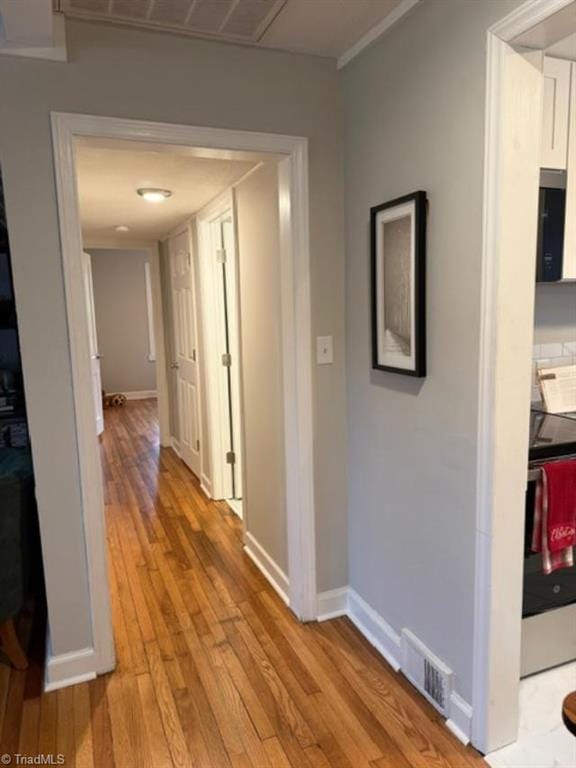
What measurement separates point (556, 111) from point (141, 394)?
25.0 ft

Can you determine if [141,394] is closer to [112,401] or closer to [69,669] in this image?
[112,401]

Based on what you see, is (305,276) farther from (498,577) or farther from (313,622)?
(313,622)

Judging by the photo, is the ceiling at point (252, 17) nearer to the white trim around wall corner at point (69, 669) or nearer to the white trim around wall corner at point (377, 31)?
the white trim around wall corner at point (377, 31)

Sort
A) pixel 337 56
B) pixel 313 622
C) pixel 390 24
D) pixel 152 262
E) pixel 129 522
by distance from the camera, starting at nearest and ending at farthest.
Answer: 1. pixel 390 24
2. pixel 337 56
3. pixel 313 622
4. pixel 129 522
5. pixel 152 262

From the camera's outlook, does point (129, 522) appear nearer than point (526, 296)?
No

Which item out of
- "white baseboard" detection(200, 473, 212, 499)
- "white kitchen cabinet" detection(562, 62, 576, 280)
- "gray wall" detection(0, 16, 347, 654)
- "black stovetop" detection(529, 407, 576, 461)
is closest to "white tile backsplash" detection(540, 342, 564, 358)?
"black stovetop" detection(529, 407, 576, 461)

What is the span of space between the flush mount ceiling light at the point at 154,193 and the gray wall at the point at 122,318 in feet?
16.8

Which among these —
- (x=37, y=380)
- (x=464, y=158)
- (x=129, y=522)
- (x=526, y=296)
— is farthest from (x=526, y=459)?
(x=129, y=522)

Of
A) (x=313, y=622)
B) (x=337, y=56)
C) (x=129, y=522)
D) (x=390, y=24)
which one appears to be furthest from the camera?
(x=129, y=522)

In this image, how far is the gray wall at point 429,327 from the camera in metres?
1.53

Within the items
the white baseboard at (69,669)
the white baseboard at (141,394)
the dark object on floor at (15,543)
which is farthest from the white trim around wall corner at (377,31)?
the white baseboard at (141,394)

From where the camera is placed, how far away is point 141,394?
862 cm

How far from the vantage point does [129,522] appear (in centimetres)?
356

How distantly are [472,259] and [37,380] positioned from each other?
150cm
